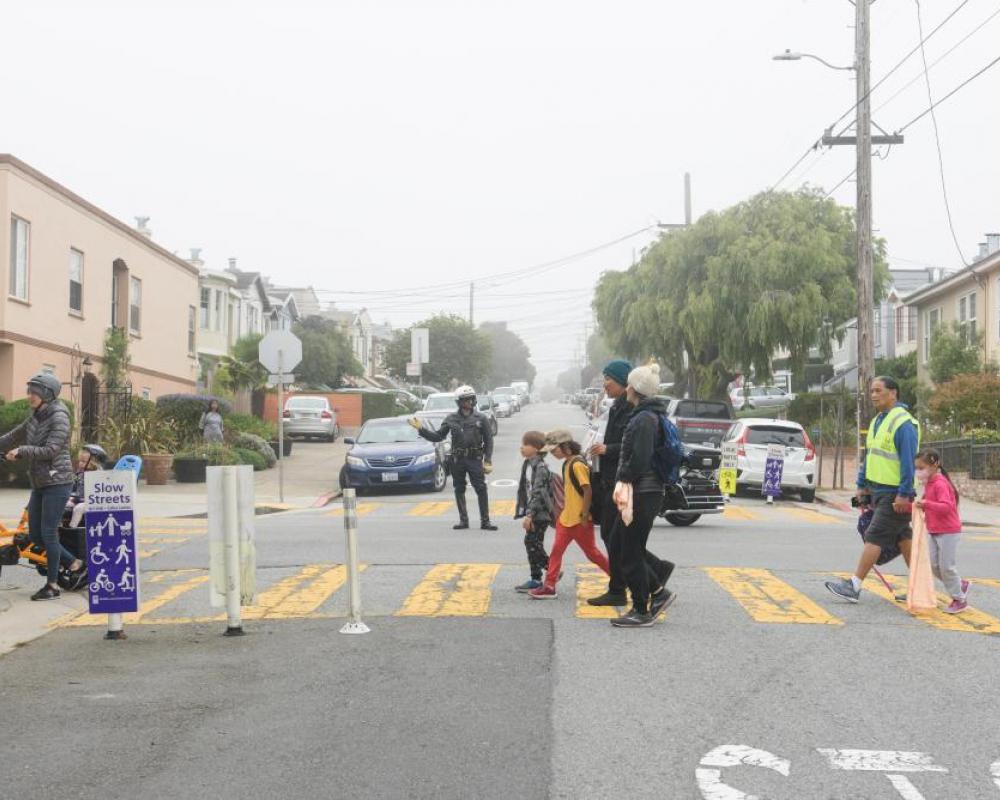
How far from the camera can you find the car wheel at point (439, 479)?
78.0ft

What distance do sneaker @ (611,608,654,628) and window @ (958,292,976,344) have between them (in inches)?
1078

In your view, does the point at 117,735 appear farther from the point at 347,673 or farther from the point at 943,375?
the point at 943,375

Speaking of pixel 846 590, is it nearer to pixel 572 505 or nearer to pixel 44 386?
pixel 572 505

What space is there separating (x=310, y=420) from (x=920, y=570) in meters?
34.3

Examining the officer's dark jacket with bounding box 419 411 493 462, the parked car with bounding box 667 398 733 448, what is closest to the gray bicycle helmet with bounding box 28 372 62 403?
the officer's dark jacket with bounding box 419 411 493 462

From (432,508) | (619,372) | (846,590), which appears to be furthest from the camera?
(432,508)

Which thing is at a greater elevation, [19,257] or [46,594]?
[19,257]

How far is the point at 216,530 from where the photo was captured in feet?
27.1

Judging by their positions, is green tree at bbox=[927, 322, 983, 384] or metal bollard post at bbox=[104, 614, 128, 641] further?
green tree at bbox=[927, 322, 983, 384]

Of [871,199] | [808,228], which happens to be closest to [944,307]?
[808,228]

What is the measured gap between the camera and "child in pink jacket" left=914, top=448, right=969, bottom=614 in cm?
941

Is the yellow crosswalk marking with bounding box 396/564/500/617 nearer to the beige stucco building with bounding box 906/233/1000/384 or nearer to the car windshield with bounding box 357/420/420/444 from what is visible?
the car windshield with bounding box 357/420/420/444

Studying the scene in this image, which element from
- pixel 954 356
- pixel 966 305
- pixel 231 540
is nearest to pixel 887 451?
pixel 231 540

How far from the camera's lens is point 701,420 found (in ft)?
86.8
